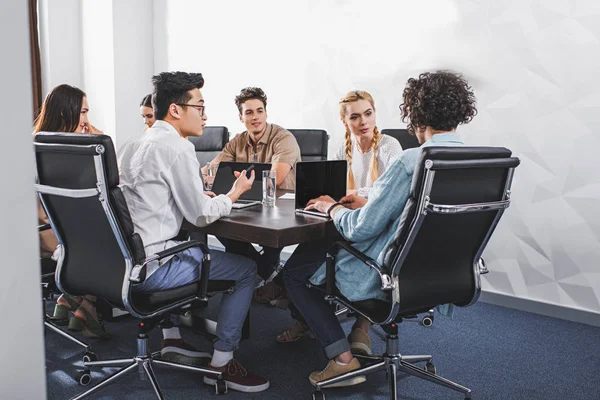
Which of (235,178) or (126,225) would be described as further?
(235,178)

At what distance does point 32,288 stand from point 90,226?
1.27 meters

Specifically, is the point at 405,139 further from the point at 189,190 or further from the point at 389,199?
the point at 189,190

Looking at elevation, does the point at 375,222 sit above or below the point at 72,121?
below

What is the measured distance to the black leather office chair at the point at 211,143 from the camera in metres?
4.27

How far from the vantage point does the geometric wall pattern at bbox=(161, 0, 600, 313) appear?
3592mm

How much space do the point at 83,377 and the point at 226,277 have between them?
83 cm

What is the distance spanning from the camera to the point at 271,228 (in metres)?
2.20

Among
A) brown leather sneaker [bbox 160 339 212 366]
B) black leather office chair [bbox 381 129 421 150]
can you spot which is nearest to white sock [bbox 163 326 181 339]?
brown leather sneaker [bbox 160 339 212 366]

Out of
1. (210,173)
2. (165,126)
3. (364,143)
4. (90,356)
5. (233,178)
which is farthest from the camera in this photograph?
(210,173)

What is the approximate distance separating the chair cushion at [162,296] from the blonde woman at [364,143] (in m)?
1.24

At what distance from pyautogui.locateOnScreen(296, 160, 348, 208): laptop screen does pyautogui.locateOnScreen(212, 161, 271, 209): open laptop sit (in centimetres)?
35

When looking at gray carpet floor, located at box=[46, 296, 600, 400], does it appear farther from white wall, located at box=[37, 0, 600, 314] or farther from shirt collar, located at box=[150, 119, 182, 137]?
shirt collar, located at box=[150, 119, 182, 137]

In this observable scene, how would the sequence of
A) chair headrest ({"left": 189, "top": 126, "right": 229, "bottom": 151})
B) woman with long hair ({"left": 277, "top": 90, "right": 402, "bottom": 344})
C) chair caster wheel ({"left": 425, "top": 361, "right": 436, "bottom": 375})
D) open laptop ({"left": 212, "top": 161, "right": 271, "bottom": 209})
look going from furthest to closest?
chair headrest ({"left": 189, "top": 126, "right": 229, "bottom": 151})
woman with long hair ({"left": 277, "top": 90, "right": 402, "bottom": 344})
open laptop ({"left": 212, "top": 161, "right": 271, "bottom": 209})
chair caster wheel ({"left": 425, "top": 361, "right": 436, "bottom": 375})

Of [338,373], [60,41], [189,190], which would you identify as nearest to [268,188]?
[189,190]
